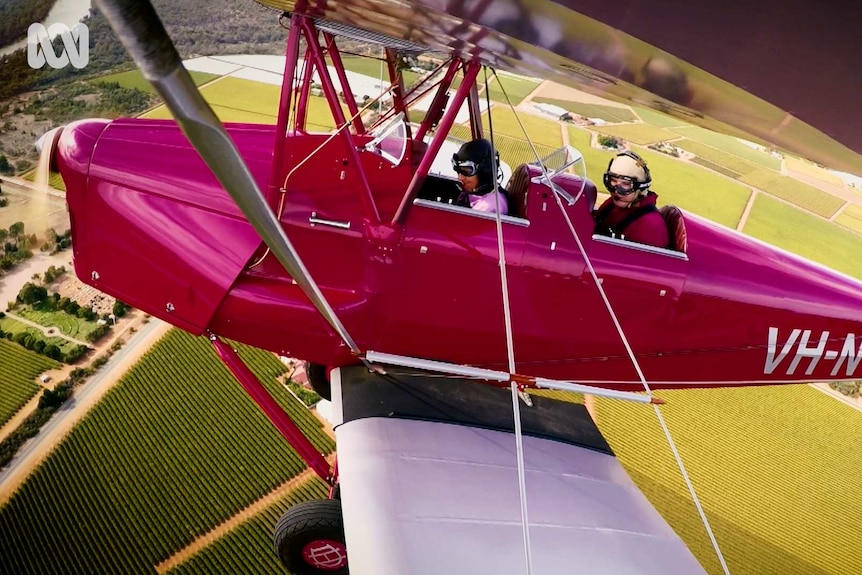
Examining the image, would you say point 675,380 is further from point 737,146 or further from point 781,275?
point 737,146

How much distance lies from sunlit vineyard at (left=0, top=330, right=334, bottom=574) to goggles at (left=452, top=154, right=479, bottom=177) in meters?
4.29

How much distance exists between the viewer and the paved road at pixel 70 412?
20.0 feet

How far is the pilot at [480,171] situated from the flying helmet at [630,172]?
88 centimetres

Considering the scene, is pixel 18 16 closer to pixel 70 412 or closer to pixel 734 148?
pixel 70 412

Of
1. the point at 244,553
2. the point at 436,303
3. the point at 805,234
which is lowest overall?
the point at 244,553

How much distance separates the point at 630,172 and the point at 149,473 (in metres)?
5.69

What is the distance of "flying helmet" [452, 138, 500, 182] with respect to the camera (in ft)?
13.1

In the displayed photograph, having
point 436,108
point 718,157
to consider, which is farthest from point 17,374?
point 718,157

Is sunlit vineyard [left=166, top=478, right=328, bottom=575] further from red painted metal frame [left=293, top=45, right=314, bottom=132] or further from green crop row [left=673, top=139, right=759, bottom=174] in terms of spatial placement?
green crop row [left=673, top=139, right=759, bottom=174]

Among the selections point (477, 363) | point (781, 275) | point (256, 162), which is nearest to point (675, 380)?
point (781, 275)

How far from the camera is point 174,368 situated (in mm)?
7715

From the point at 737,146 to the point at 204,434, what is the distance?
3017cm

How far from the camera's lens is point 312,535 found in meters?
4.33

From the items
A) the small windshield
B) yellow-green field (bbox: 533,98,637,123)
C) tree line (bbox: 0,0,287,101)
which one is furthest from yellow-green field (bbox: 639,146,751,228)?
the small windshield
